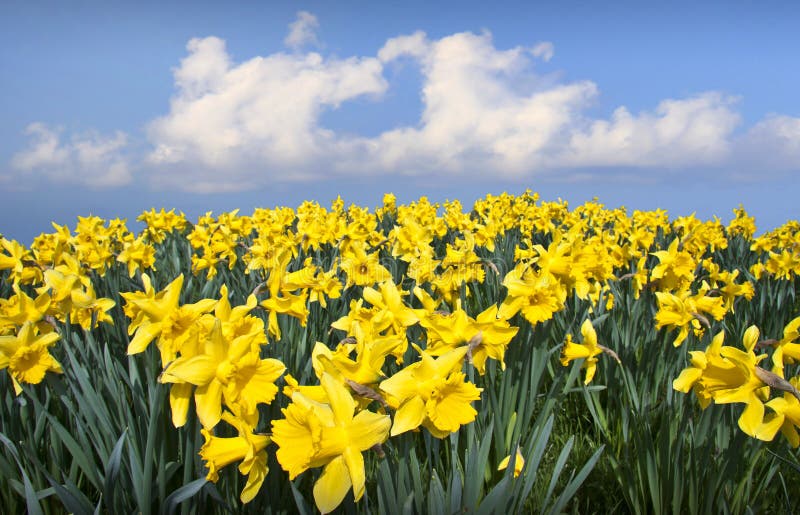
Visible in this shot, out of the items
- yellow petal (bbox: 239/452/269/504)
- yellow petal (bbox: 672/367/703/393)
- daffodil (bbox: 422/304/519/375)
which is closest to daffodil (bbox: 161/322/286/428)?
yellow petal (bbox: 239/452/269/504)

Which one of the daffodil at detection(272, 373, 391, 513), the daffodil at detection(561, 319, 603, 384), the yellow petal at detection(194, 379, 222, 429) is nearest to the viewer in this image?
the daffodil at detection(272, 373, 391, 513)

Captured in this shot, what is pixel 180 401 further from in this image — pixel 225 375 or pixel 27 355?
pixel 27 355

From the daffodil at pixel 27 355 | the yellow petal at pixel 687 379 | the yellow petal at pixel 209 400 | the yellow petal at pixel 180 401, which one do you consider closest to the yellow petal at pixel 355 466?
the yellow petal at pixel 209 400

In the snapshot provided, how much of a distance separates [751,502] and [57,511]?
2804 millimetres

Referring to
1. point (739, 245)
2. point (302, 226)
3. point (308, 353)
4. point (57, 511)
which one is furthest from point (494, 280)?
point (739, 245)

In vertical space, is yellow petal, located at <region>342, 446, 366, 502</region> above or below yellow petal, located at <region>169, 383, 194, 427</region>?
below

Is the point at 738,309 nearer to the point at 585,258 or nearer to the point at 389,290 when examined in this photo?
the point at 585,258

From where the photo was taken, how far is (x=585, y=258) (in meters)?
2.59

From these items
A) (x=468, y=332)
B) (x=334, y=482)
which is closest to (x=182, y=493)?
(x=334, y=482)

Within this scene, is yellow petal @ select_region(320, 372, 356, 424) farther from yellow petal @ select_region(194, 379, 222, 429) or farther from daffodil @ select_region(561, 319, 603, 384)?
daffodil @ select_region(561, 319, 603, 384)

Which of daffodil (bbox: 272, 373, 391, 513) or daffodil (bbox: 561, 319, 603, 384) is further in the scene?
daffodil (bbox: 561, 319, 603, 384)

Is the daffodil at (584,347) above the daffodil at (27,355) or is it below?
below

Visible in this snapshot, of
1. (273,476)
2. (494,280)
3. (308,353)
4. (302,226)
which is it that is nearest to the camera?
(273,476)

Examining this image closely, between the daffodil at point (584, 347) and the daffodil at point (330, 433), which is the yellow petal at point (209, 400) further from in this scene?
the daffodil at point (584, 347)
